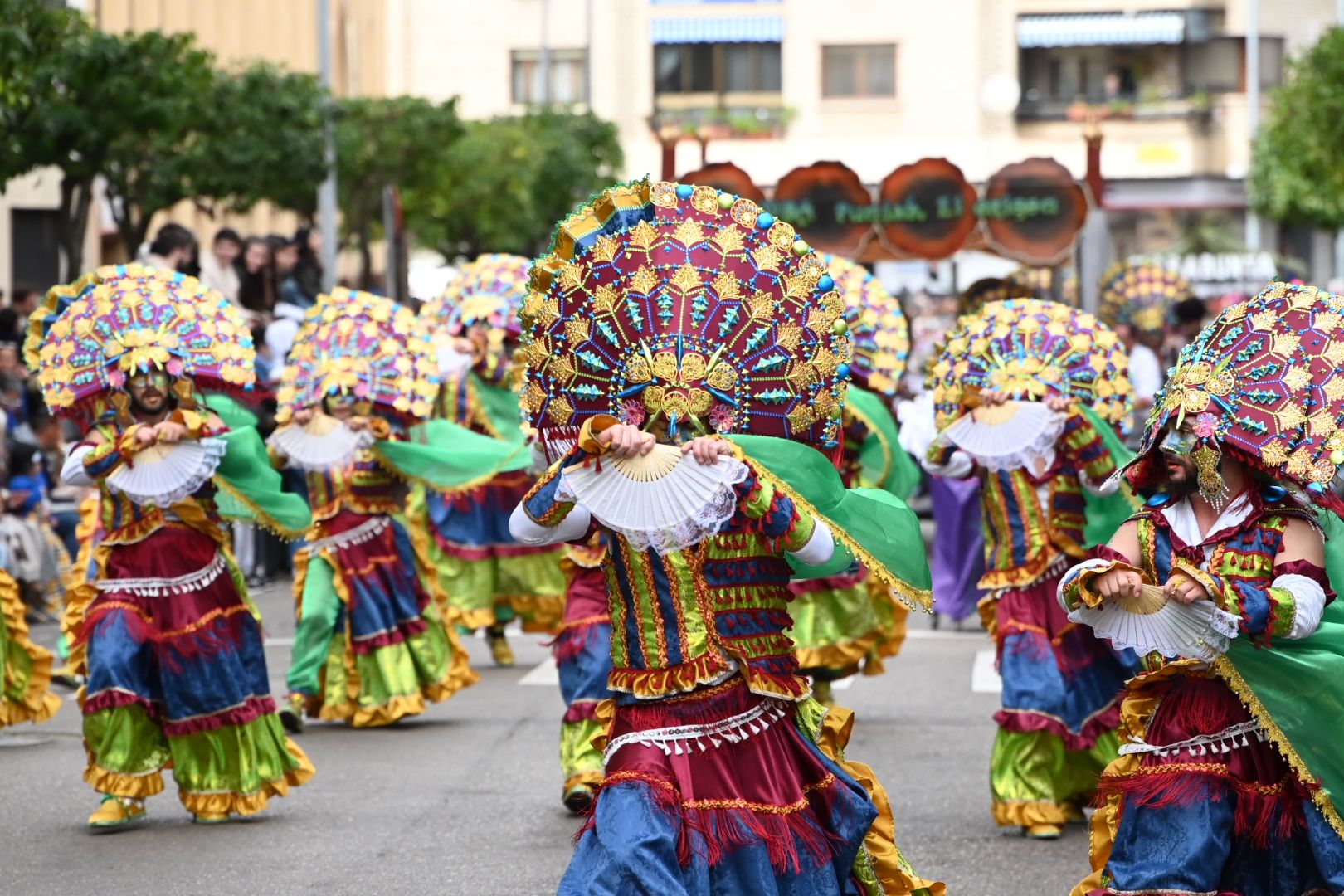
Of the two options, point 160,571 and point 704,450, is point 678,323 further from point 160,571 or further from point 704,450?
point 160,571

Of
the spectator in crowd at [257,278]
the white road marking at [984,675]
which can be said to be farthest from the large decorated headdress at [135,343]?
the spectator in crowd at [257,278]

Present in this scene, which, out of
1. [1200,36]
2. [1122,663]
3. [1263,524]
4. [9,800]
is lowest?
[9,800]

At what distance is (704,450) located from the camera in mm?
5695

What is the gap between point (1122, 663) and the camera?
895 cm

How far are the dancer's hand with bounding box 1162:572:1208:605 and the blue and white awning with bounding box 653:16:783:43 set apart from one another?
163 ft

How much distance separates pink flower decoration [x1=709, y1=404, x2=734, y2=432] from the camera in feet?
19.5

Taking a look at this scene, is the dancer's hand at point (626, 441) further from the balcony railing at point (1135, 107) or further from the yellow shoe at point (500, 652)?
the balcony railing at point (1135, 107)

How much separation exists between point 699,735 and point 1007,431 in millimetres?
3464

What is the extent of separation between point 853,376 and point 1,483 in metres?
5.58

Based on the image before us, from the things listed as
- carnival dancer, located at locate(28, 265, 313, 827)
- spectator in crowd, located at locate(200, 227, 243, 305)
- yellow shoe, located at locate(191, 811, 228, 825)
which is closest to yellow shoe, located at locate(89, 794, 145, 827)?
carnival dancer, located at locate(28, 265, 313, 827)

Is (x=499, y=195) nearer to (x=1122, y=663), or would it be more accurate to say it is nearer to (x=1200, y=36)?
(x=1200, y=36)

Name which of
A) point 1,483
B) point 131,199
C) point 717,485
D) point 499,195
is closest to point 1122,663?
point 717,485

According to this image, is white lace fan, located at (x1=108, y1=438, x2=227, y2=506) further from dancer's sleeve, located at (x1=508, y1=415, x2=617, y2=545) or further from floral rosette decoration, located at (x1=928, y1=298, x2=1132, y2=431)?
dancer's sleeve, located at (x1=508, y1=415, x2=617, y2=545)

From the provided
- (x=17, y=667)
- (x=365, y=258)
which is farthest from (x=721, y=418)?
(x=365, y=258)
